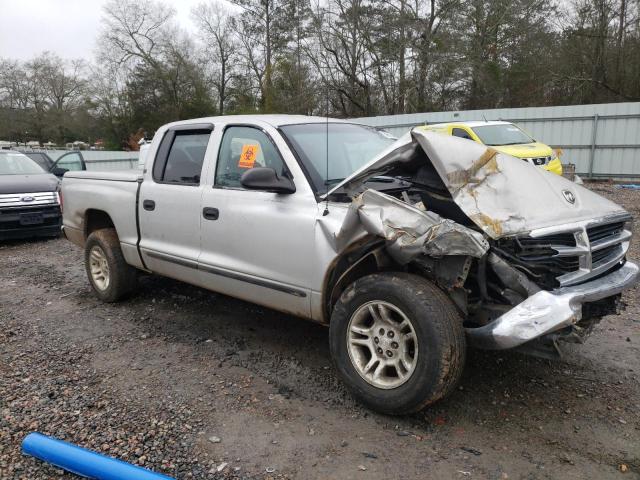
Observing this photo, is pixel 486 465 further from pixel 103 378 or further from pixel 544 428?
pixel 103 378

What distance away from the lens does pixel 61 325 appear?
15.4 ft

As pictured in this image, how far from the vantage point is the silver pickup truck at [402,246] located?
2648 millimetres

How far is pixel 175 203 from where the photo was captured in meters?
4.22

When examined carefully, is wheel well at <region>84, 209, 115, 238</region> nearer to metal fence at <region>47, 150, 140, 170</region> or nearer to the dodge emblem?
the dodge emblem

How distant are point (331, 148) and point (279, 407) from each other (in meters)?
1.90

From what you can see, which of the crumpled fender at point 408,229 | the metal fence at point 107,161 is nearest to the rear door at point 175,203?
the crumpled fender at point 408,229

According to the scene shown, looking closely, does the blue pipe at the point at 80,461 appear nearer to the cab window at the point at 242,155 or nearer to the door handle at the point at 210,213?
the door handle at the point at 210,213

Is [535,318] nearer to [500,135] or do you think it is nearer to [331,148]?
[331,148]

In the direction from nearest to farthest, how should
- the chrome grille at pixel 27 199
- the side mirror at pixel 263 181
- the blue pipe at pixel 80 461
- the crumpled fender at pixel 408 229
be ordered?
the blue pipe at pixel 80 461 < the crumpled fender at pixel 408 229 < the side mirror at pixel 263 181 < the chrome grille at pixel 27 199

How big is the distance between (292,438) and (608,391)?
206 centimetres

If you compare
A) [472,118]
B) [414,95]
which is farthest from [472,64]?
[472,118]

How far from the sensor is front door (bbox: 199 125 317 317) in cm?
332

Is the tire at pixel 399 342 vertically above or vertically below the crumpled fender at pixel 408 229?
below

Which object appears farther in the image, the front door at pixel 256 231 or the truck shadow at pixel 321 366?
the front door at pixel 256 231
